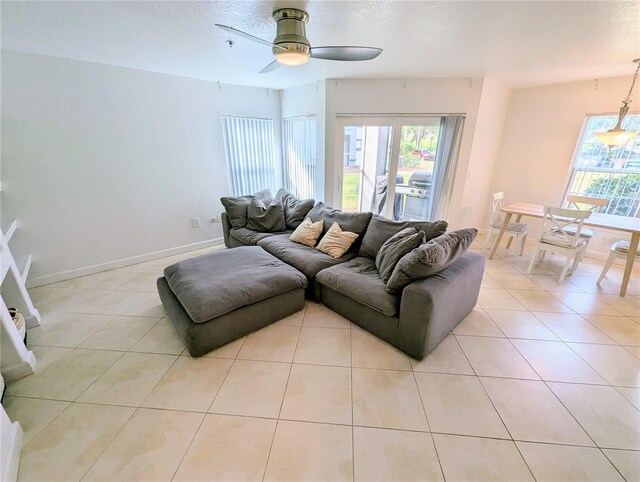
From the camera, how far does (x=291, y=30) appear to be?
1.77 metres

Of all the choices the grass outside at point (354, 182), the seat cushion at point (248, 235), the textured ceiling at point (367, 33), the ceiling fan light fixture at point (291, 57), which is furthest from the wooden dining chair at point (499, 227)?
the ceiling fan light fixture at point (291, 57)

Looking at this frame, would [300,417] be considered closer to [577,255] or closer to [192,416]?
[192,416]

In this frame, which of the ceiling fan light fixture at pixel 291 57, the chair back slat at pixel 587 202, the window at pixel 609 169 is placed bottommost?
the chair back slat at pixel 587 202

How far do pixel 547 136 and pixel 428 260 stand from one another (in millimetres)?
3877

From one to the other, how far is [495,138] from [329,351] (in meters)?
4.34

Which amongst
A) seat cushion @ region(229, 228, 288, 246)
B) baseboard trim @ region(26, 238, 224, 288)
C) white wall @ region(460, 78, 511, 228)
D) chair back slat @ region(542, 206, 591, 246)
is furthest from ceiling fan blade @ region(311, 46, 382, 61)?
baseboard trim @ region(26, 238, 224, 288)

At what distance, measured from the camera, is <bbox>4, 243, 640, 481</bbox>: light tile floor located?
1.30 meters

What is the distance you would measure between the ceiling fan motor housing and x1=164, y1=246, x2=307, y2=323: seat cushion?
67.4 inches

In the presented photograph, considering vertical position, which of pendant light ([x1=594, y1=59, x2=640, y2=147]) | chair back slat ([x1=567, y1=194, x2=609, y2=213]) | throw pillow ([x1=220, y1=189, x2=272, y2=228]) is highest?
pendant light ([x1=594, y1=59, x2=640, y2=147])

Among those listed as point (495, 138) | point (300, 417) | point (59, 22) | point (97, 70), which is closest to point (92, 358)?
point (300, 417)

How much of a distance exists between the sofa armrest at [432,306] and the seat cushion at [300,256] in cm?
96

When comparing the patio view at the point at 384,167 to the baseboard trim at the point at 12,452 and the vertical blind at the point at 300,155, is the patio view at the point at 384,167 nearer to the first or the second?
the vertical blind at the point at 300,155

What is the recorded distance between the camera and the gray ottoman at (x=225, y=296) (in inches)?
75.7

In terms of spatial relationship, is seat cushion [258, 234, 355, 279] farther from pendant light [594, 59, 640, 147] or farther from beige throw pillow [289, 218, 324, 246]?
pendant light [594, 59, 640, 147]
